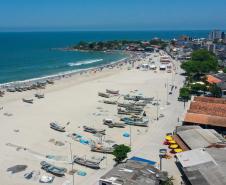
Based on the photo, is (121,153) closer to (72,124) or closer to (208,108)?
(72,124)

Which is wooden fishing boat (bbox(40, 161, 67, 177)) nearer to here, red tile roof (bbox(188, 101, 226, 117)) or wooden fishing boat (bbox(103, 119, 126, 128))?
wooden fishing boat (bbox(103, 119, 126, 128))

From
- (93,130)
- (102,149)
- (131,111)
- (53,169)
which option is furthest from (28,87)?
(53,169)

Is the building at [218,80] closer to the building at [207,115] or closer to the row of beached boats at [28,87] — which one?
the building at [207,115]

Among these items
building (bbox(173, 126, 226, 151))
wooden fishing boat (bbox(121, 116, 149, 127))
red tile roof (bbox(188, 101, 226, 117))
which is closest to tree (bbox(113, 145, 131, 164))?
building (bbox(173, 126, 226, 151))

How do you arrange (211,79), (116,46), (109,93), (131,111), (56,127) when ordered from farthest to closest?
1. (116,46)
2. (211,79)
3. (109,93)
4. (131,111)
5. (56,127)

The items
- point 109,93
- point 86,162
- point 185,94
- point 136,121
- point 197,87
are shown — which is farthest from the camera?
point 109,93

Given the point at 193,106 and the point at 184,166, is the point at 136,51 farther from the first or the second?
the point at 184,166
